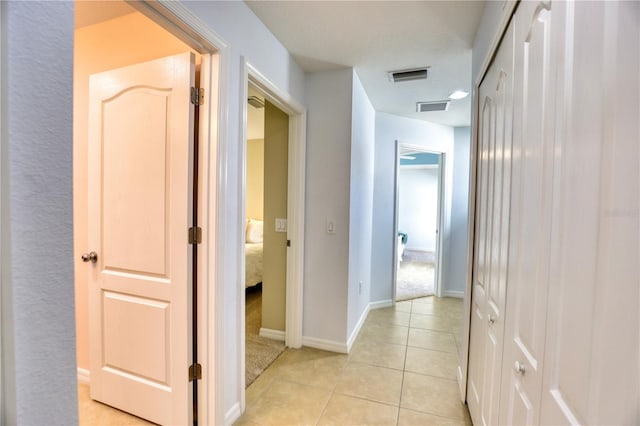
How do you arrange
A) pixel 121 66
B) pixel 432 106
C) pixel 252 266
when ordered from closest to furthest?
pixel 121 66 < pixel 432 106 < pixel 252 266

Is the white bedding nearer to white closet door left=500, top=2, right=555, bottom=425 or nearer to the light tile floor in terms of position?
the light tile floor

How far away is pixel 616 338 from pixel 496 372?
0.95 metres

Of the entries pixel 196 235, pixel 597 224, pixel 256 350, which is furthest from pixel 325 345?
pixel 597 224

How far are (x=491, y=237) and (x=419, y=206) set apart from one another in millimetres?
7083

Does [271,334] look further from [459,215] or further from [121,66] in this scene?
[459,215]

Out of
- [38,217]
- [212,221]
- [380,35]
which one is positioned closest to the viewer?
[38,217]

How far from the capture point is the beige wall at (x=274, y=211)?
2.68m

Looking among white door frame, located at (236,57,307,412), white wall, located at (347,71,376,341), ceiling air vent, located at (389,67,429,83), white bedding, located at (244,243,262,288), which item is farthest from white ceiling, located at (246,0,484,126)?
white bedding, located at (244,243,262,288)

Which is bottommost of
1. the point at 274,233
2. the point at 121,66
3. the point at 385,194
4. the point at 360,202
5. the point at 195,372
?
the point at 195,372

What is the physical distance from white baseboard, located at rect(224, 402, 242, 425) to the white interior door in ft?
0.70

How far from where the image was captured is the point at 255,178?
18.2ft

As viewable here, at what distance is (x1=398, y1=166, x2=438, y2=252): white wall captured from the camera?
8039mm

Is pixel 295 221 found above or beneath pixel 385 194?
beneath

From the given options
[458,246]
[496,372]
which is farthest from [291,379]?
[458,246]
